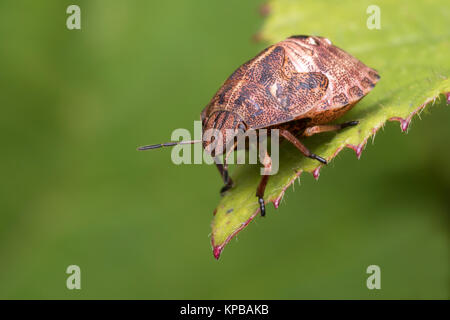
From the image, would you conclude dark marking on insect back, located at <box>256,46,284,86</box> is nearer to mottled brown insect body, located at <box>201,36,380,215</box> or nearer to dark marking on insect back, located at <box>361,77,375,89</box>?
mottled brown insect body, located at <box>201,36,380,215</box>

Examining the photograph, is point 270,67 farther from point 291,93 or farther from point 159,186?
point 159,186

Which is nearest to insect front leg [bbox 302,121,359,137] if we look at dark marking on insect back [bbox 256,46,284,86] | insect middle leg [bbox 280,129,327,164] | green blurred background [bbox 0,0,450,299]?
insect middle leg [bbox 280,129,327,164]

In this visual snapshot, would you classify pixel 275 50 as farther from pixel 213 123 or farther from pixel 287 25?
pixel 287 25

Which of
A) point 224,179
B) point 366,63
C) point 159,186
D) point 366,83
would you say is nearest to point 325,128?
point 366,83

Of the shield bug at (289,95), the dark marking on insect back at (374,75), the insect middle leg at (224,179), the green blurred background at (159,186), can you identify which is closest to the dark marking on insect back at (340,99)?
the shield bug at (289,95)

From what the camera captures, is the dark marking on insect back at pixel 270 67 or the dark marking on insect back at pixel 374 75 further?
the dark marking on insect back at pixel 374 75

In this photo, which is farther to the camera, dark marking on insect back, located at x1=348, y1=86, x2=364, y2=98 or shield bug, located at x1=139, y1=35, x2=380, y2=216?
dark marking on insect back, located at x1=348, y1=86, x2=364, y2=98

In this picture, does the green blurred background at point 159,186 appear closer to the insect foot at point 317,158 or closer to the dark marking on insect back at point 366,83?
the dark marking on insect back at point 366,83
